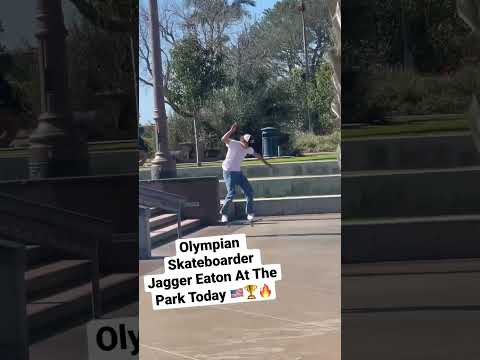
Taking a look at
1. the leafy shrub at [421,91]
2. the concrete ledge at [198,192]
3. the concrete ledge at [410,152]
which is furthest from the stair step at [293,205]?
the leafy shrub at [421,91]

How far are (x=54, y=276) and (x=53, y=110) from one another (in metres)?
0.86

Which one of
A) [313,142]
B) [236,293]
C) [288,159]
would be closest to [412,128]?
[313,142]

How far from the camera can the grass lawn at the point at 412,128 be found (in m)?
3.41

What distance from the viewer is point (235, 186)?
3.70 metres

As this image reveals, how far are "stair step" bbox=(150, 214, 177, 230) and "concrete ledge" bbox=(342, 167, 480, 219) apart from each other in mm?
957

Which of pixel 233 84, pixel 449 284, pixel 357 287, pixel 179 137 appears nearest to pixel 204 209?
pixel 179 137

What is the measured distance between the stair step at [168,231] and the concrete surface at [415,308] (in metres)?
0.88

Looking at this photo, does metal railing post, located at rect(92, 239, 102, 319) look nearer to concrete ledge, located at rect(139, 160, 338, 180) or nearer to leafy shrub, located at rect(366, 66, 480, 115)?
concrete ledge, located at rect(139, 160, 338, 180)

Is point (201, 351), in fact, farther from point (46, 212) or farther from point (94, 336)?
point (46, 212)

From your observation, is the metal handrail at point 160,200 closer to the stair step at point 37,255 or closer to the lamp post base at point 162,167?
the lamp post base at point 162,167

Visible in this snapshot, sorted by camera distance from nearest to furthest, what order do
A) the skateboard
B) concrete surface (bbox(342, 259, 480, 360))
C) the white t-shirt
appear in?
1. concrete surface (bbox(342, 259, 480, 360))
2. the white t-shirt
3. the skateboard

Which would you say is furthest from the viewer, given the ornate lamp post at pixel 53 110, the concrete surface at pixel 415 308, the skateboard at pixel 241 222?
the skateboard at pixel 241 222

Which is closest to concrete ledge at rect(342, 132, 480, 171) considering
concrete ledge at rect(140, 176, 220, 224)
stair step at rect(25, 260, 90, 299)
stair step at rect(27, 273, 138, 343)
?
concrete ledge at rect(140, 176, 220, 224)

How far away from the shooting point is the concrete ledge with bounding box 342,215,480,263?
3.44m
